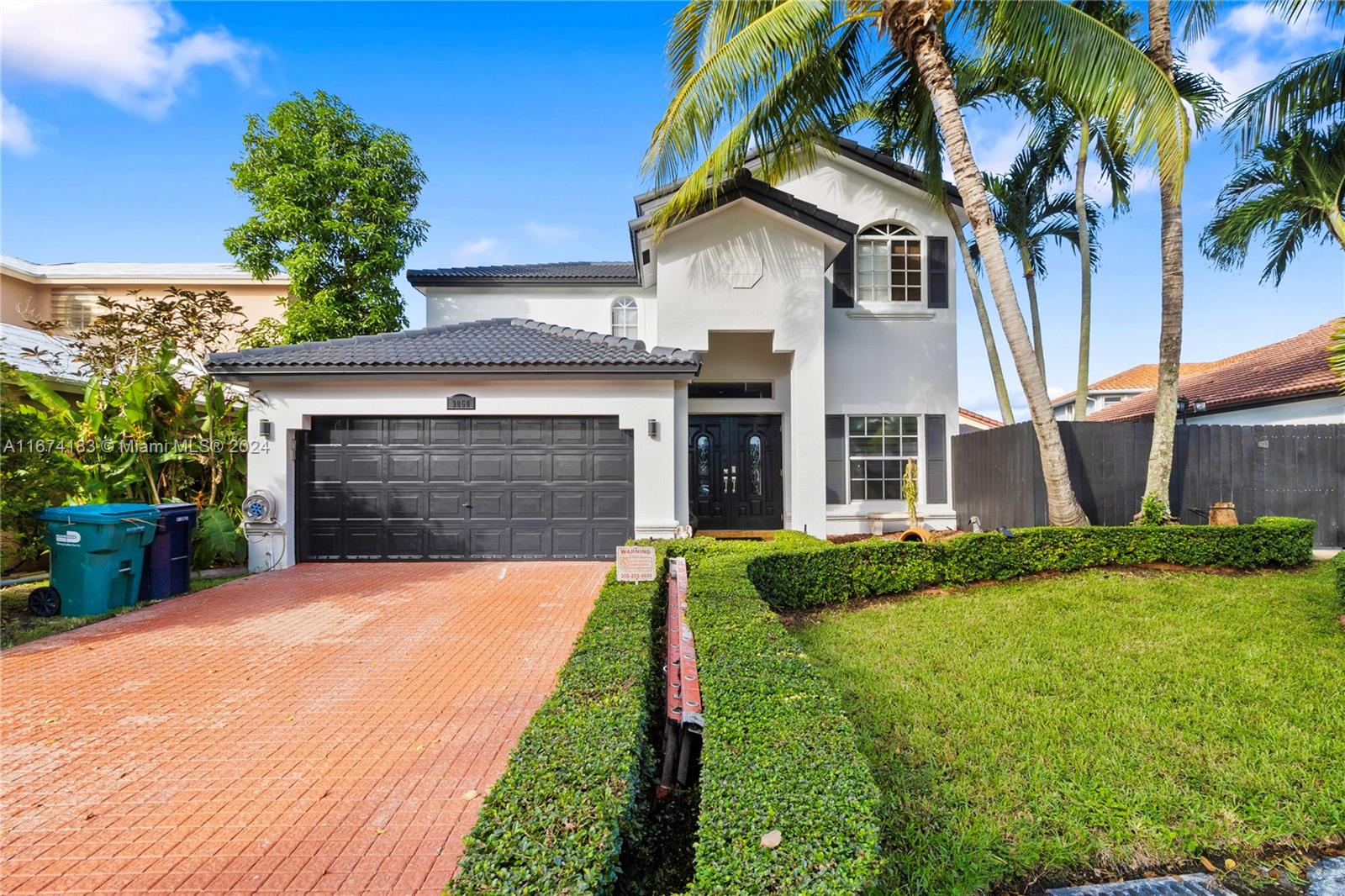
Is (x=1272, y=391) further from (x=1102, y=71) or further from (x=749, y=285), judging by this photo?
(x=749, y=285)

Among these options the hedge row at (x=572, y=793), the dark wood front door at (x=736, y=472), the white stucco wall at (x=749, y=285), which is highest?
the white stucco wall at (x=749, y=285)

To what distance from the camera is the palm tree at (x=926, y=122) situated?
11141 millimetres

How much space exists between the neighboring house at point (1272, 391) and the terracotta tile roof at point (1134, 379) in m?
10.3

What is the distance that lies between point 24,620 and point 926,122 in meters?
15.5

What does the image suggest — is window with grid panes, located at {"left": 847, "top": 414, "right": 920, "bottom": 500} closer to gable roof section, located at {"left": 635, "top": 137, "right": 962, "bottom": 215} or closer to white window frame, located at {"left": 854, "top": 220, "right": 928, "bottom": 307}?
white window frame, located at {"left": 854, "top": 220, "right": 928, "bottom": 307}

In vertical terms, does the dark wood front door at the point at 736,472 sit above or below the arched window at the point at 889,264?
below

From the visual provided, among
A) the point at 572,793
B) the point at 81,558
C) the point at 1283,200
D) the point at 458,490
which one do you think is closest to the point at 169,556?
the point at 81,558

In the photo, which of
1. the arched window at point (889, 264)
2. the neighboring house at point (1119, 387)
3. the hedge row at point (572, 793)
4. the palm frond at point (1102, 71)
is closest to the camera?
the hedge row at point (572, 793)

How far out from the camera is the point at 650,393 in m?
10.8

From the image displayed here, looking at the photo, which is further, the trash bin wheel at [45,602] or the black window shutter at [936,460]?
the black window shutter at [936,460]

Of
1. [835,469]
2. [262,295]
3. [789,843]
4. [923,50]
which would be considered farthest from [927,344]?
[262,295]

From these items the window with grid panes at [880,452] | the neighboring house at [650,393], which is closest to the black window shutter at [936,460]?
the neighboring house at [650,393]

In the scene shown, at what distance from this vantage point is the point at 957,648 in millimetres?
6145

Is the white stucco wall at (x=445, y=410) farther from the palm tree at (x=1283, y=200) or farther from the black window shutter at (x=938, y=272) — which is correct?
the palm tree at (x=1283, y=200)
